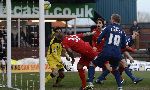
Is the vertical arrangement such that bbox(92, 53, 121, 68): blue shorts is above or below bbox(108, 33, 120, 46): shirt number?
below

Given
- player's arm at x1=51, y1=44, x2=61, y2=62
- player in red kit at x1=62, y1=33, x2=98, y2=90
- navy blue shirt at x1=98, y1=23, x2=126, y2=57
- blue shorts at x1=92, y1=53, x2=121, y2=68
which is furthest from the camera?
player's arm at x1=51, y1=44, x2=61, y2=62

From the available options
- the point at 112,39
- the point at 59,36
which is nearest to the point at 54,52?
the point at 59,36

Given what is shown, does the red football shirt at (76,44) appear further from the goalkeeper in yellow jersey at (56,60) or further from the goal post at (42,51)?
the goal post at (42,51)

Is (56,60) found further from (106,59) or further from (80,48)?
(106,59)

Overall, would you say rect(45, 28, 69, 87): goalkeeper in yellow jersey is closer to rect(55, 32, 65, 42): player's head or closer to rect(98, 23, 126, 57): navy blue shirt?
rect(55, 32, 65, 42): player's head

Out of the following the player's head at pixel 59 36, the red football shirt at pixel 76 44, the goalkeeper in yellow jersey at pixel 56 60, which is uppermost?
the player's head at pixel 59 36

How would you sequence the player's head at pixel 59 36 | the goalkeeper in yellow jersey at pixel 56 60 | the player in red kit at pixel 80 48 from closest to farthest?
the player in red kit at pixel 80 48
the player's head at pixel 59 36
the goalkeeper in yellow jersey at pixel 56 60

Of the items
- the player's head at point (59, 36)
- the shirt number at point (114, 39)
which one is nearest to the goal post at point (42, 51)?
the shirt number at point (114, 39)

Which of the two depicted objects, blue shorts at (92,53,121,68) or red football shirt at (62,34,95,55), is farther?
red football shirt at (62,34,95,55)

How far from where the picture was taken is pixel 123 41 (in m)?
14.6

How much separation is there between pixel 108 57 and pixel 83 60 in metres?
1.44

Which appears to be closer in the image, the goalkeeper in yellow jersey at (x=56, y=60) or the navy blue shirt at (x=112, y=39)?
the navy blue shirt at (x=112, y=39)

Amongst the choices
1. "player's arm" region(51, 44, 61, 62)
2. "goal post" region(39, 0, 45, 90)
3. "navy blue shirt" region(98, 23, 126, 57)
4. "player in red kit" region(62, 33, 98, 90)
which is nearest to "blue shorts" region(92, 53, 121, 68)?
"navy blue shirt" region(98, 23, 126, 57)

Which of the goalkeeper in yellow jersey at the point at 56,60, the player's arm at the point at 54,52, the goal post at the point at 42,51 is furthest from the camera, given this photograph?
the player's arm at the point at 54,52
